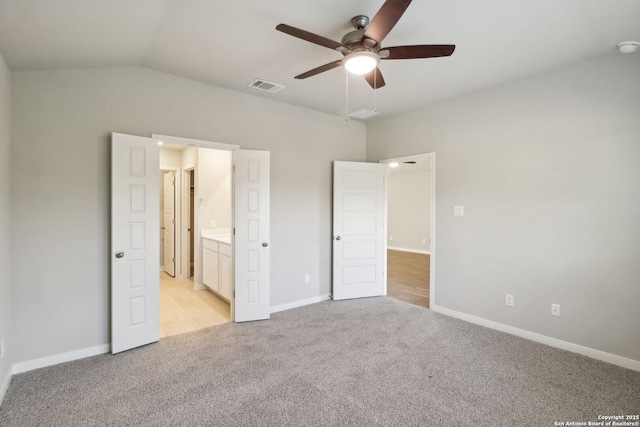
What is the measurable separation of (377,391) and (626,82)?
3.33 meters

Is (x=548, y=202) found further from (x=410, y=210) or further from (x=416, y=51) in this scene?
(x=410, y=210)

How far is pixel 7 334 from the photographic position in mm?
2418

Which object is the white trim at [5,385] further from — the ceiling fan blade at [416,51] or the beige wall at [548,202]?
the beige wall at [548,202]

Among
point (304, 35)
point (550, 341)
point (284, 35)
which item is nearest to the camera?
point (304, 35)

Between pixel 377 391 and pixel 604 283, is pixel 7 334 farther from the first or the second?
pixel 604 283

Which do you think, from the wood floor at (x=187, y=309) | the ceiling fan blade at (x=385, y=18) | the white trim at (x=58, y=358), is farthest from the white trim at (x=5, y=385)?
the ceiling fan blade at (x=385, y=18)

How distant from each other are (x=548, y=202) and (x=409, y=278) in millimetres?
3165

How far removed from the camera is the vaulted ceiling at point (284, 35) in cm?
205

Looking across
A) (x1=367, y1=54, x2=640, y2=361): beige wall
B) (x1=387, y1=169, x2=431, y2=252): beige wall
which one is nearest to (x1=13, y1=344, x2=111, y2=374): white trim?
(x1=367, y1=54, x2=640, y2=361): beige wall

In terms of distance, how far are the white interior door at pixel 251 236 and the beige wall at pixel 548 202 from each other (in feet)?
7.34

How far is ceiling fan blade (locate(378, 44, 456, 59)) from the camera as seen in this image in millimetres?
2035

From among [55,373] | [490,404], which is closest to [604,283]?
[490,404]

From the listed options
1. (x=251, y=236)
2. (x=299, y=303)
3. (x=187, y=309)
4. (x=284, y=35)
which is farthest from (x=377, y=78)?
(x=187, y=309)

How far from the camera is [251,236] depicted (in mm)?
3752
